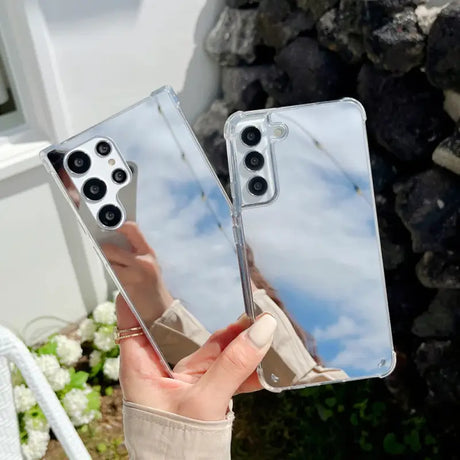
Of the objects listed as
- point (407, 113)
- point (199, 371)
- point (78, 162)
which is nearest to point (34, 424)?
point (199, 371)

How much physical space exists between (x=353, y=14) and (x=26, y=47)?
0.84 m

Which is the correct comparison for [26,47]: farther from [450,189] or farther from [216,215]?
[450,189]

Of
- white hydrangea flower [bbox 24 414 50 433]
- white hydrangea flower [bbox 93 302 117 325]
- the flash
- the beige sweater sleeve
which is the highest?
the flash

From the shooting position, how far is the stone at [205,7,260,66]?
1691 millimetres

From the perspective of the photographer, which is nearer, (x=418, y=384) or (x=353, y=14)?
(x=353, y=14)

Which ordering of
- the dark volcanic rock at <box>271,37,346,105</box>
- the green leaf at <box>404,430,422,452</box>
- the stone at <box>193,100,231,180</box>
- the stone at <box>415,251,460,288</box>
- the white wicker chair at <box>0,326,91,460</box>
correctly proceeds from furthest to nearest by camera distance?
the stone at <box>193,100,231,180</box> → the green leaf at <box>404,430,422,452</box> → the dark volcanic rock at <box>271,37,346,105</box> → the stone at <box>415,251,460,288</box> → the white wicker chair at <box>0,326,91,460</box>

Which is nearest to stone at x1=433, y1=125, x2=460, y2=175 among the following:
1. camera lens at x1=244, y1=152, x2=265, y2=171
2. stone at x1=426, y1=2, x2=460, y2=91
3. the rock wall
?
the rock wall

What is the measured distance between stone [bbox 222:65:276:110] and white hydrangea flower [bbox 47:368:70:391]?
0.96 metres

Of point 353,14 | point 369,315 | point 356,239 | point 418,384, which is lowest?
point 418,384

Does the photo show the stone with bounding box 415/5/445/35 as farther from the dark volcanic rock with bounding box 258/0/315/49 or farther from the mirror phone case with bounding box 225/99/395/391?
the mirror phone case with bounding box 225/99/395/391

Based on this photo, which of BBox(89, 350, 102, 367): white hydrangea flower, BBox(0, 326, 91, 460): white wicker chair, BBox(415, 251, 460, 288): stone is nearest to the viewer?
BBox(0, 326, 91, 460): white wicker chair

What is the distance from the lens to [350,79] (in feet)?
4.92

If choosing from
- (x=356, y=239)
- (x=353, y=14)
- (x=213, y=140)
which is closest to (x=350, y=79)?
(x=353, y=14)

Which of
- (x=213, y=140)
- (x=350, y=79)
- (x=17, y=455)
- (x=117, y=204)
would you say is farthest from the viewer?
(x=213, y=140)
